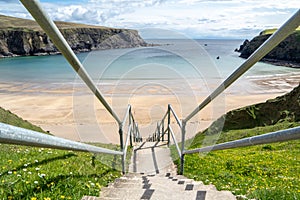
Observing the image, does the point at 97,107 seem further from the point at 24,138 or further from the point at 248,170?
the point at 24,138

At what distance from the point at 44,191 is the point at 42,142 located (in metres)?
1.39

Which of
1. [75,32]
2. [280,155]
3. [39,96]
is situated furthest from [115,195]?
[75,32]

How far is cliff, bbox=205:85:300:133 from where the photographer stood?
40.3 ft

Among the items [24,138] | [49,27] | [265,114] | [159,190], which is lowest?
[265,114]

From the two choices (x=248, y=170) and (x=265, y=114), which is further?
(x=265, y=114)

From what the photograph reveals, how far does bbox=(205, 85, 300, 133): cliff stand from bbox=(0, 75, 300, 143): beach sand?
8.99 ft

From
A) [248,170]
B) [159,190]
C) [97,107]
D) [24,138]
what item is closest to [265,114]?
[248,170]

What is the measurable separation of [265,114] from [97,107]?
51.1 feet

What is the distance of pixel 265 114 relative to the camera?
13.4 metres

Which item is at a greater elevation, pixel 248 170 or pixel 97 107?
pixel 248 170

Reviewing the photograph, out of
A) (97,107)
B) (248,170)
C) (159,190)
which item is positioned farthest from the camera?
(97,107)

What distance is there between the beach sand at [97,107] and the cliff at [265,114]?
2.74 m

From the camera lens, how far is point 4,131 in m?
0.92

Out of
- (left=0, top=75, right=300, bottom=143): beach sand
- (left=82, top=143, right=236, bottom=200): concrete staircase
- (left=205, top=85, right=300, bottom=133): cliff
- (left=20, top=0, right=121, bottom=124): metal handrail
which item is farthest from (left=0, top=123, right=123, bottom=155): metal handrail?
(left=0, top=75, right=300, bottom=143): beach sand
